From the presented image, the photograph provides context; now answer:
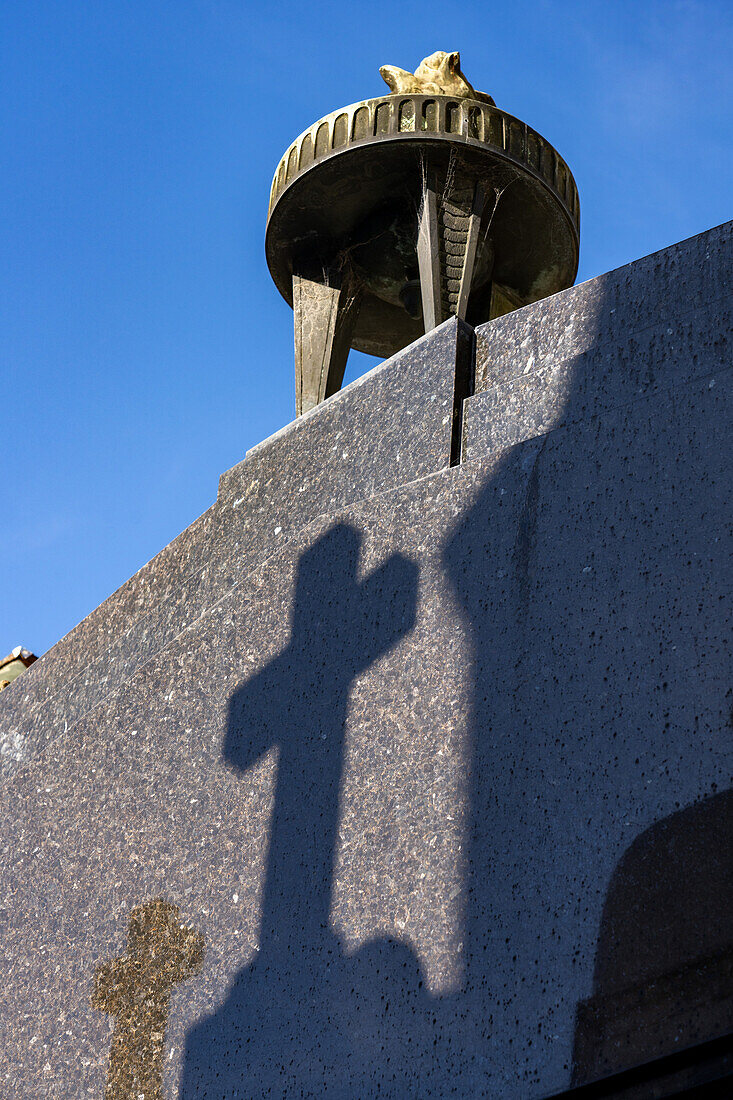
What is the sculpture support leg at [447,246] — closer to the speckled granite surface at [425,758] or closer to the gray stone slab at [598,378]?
the speckled granite surface at [425,758]

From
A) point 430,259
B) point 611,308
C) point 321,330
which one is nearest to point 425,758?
point 611,308

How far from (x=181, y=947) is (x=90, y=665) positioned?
137 centimetres

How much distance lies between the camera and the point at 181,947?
3383 mm

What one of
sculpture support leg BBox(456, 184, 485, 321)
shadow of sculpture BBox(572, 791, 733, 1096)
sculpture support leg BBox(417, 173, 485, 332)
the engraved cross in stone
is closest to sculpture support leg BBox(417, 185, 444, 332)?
sculpture support leg BBox(417, 173, 485, 332)

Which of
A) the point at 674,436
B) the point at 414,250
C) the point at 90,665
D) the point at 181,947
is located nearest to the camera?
the point at 674,436

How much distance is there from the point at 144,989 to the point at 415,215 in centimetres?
485

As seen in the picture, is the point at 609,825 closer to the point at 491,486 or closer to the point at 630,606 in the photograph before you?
the point at 630,606

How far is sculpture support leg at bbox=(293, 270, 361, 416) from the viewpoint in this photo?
662cm

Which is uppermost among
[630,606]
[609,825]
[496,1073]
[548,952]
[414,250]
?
[414,250]

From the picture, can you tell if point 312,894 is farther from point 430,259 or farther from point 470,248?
point 470,248

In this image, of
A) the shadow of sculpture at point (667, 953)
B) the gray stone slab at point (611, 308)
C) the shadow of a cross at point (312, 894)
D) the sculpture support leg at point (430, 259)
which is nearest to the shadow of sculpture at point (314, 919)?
the shadow of a cross at point (312, 894)

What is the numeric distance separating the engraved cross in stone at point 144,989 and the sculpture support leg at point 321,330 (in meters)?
3.66

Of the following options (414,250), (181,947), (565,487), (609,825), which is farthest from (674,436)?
(414,250)

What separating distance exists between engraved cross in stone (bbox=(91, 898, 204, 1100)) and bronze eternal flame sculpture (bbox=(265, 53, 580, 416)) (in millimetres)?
3688
